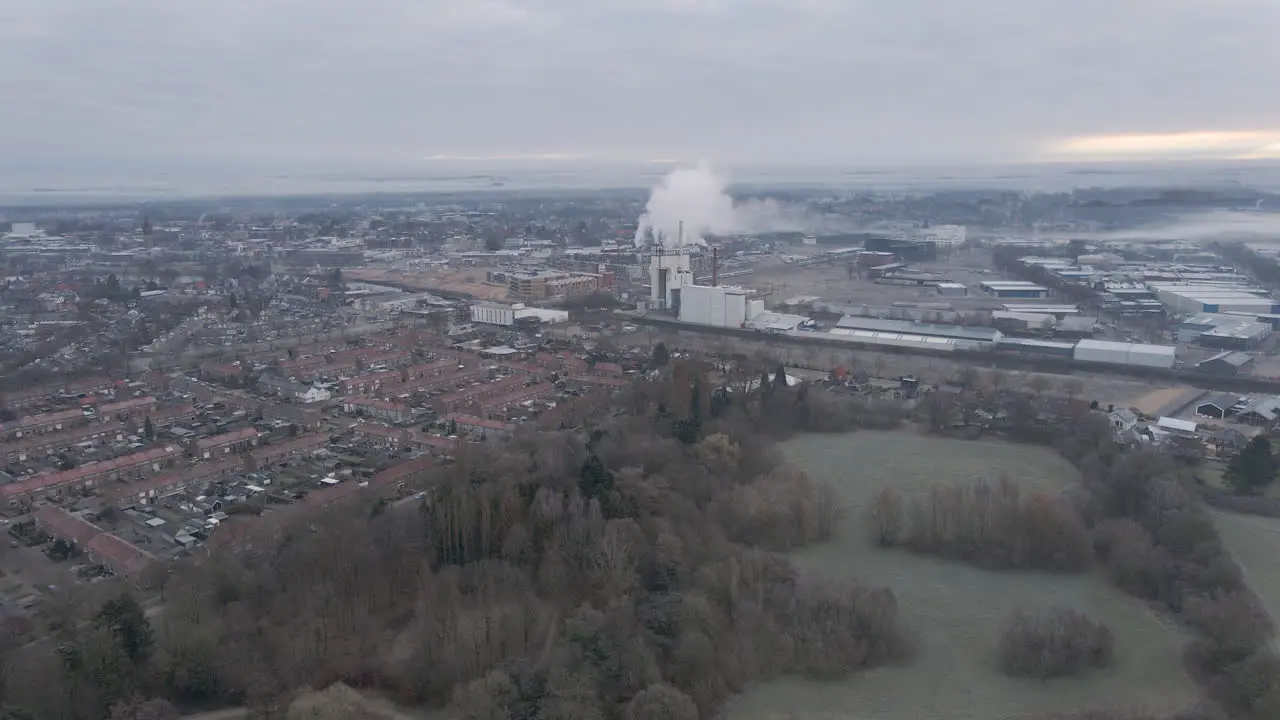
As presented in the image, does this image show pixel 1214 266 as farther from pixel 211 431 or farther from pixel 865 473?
pixel 211 431

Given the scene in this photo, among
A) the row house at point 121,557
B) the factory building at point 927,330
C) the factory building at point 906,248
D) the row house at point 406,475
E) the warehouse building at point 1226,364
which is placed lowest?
the row house at point 121,557

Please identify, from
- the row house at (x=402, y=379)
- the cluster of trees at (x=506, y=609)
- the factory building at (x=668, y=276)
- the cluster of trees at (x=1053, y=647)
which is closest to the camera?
the cluster of trees at (x=506, y=609)

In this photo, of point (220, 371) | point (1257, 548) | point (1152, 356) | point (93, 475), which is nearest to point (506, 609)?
point (93, 475)

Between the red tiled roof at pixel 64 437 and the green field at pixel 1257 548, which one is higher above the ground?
the red tiled roof at pixel 64 437

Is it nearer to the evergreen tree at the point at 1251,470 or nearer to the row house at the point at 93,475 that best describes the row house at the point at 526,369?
the row house at the point at 93,475

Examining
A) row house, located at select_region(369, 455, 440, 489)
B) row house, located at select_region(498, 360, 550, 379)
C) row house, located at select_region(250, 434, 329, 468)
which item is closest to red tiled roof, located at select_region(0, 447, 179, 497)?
row house, located at select_region(250, 434, 329, 468)

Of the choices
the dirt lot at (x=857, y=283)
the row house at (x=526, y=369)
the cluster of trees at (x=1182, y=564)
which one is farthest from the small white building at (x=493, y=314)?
the cluster of trees at (x=1182, y=564)

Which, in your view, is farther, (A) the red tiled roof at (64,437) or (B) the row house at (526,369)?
(B) the row house at (526,369)

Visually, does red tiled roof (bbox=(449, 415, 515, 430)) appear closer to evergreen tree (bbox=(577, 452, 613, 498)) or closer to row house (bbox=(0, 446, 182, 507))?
row house (bbox=(0, 446, 182, 507))
